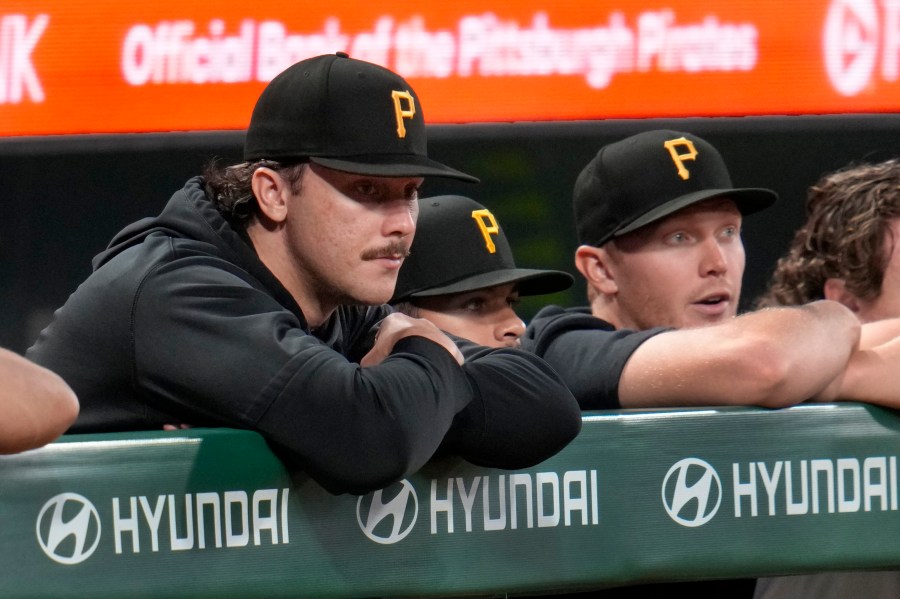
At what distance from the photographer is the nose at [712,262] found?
222 cm

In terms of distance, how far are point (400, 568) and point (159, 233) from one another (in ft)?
1.84

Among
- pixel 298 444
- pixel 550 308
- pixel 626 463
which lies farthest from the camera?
pixel 550 308

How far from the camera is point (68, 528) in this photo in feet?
4.61

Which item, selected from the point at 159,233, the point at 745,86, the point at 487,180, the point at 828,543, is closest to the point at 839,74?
the point at 745,86

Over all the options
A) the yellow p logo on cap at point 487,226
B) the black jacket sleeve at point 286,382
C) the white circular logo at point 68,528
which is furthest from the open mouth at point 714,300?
the white circular logo at point 68,528

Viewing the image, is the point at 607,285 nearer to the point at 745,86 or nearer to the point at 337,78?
the point at 337,78

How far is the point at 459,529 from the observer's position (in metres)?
1.51

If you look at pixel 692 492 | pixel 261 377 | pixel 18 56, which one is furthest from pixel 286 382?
pixel 18 56

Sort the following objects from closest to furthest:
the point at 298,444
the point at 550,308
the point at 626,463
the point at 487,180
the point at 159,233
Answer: the point at 298,444 → the point at 626,463 → the point at 159,233 → the point at 550,308 → the point at 487,180

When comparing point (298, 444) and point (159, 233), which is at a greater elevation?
point (159, 233)

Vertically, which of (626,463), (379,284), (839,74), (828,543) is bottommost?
(828,543)

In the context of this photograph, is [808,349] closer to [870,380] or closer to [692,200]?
[870,380]

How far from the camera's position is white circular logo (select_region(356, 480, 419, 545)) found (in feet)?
4.86

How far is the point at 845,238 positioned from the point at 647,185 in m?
0.42
